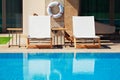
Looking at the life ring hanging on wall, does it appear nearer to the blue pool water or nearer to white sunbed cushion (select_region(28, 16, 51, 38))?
white sunbed cushion (select_region(28, 16, 51, 38))

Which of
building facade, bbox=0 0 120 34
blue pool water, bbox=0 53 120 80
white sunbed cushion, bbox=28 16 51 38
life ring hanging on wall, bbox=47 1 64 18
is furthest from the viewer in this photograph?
building facade, bbox=0 0 120 34

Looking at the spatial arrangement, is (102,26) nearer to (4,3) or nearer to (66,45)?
(66,45)

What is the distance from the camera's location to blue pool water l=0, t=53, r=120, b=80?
30.2 feet

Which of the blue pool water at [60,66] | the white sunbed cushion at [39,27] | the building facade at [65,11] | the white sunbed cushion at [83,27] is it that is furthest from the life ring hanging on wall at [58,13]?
the blue pool water at [60,66]

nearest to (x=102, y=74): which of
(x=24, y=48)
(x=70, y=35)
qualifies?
(x=24, y=48)

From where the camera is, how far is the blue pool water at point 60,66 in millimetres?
9219

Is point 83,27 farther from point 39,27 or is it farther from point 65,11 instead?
point 39,27

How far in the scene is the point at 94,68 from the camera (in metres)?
10.5

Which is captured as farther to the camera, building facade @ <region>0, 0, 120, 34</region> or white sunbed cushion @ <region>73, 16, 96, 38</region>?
building facade @ <region>0, 0, 120, 34</region>

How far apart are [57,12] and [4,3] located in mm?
5507

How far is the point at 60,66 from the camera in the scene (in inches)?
420

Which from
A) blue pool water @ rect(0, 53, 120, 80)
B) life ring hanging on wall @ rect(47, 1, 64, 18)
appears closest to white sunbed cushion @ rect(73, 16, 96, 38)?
life ring hanging on wall @ rect(47, 1, 64, 18)

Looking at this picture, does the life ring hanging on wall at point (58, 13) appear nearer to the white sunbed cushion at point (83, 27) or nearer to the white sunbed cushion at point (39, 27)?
the white sunbed cushion at point (39, 27)

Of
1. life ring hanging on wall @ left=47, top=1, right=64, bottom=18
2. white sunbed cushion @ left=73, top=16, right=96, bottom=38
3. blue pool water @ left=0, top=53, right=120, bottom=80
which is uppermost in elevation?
life ring hanging on wall @ left=47, top=1, right=64, bottom=18
